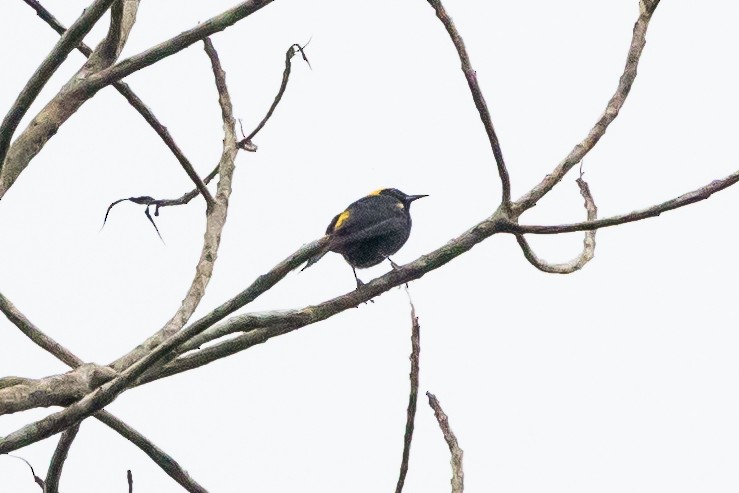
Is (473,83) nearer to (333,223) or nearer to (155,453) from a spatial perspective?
(155,453)

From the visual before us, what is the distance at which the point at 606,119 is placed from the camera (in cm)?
367

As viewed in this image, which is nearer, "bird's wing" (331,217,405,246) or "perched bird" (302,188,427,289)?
"bird's wing" (331,217,405,246)

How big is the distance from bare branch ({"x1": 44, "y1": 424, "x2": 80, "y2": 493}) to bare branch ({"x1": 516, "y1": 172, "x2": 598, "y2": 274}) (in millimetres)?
1564

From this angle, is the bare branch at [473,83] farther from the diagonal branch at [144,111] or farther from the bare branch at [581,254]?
the diagonal branch at [144,111]

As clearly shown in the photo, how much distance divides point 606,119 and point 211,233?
5.78ft

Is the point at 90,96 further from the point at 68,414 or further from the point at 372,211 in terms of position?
the point at 372,211

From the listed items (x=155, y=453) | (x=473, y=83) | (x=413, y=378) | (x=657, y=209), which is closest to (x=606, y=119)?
(x=657, y=209)

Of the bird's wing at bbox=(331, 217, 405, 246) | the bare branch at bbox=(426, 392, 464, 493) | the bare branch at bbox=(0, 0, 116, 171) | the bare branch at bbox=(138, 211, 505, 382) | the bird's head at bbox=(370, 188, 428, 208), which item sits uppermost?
the bird's head at bbox=(370, 188, 428, 208)

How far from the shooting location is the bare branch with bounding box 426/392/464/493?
10.4ft

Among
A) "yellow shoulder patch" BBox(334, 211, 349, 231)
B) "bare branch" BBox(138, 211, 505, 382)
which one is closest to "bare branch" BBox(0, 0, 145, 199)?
"bare branch" BBox(138, 211, 505, 382)

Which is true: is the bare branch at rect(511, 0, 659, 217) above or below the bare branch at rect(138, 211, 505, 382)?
above

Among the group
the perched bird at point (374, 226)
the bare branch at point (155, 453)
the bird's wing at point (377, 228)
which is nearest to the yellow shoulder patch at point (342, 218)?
the perched bird at point (374, 226)

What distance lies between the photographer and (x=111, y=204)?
4227 millimetres

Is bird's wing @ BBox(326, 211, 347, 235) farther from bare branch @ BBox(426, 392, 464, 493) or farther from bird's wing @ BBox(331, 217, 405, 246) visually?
bare branch @ BBox(426, 392, 464, 493)
